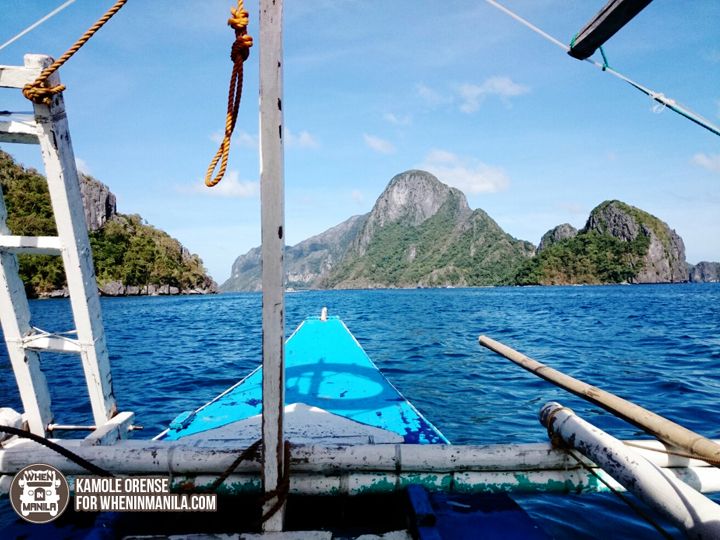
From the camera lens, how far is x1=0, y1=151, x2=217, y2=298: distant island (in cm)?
6144

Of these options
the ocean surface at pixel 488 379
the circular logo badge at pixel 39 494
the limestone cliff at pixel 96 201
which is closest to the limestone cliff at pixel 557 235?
the limestone cliff at pixel 96 201

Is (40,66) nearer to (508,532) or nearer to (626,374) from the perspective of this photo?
(508,532)

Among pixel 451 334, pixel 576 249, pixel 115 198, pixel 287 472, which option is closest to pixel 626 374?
pixel 451 334

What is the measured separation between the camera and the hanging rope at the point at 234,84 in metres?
2.03

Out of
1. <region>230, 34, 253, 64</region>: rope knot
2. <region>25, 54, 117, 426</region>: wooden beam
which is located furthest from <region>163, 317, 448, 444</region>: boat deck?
<region>230, 34, 253, 64</region>: rope knot

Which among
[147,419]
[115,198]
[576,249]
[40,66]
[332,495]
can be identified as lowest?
[147,419]

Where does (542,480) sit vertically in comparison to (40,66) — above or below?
below

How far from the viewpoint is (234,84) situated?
216 cm

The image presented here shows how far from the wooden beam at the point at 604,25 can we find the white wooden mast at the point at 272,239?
2195 mm

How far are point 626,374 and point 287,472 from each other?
10.5 meters

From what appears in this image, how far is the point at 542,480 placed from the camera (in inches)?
110

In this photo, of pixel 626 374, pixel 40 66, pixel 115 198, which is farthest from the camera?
pixel 115 198

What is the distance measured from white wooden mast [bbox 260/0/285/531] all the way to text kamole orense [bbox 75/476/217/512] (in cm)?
59

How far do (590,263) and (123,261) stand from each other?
5028 inches
